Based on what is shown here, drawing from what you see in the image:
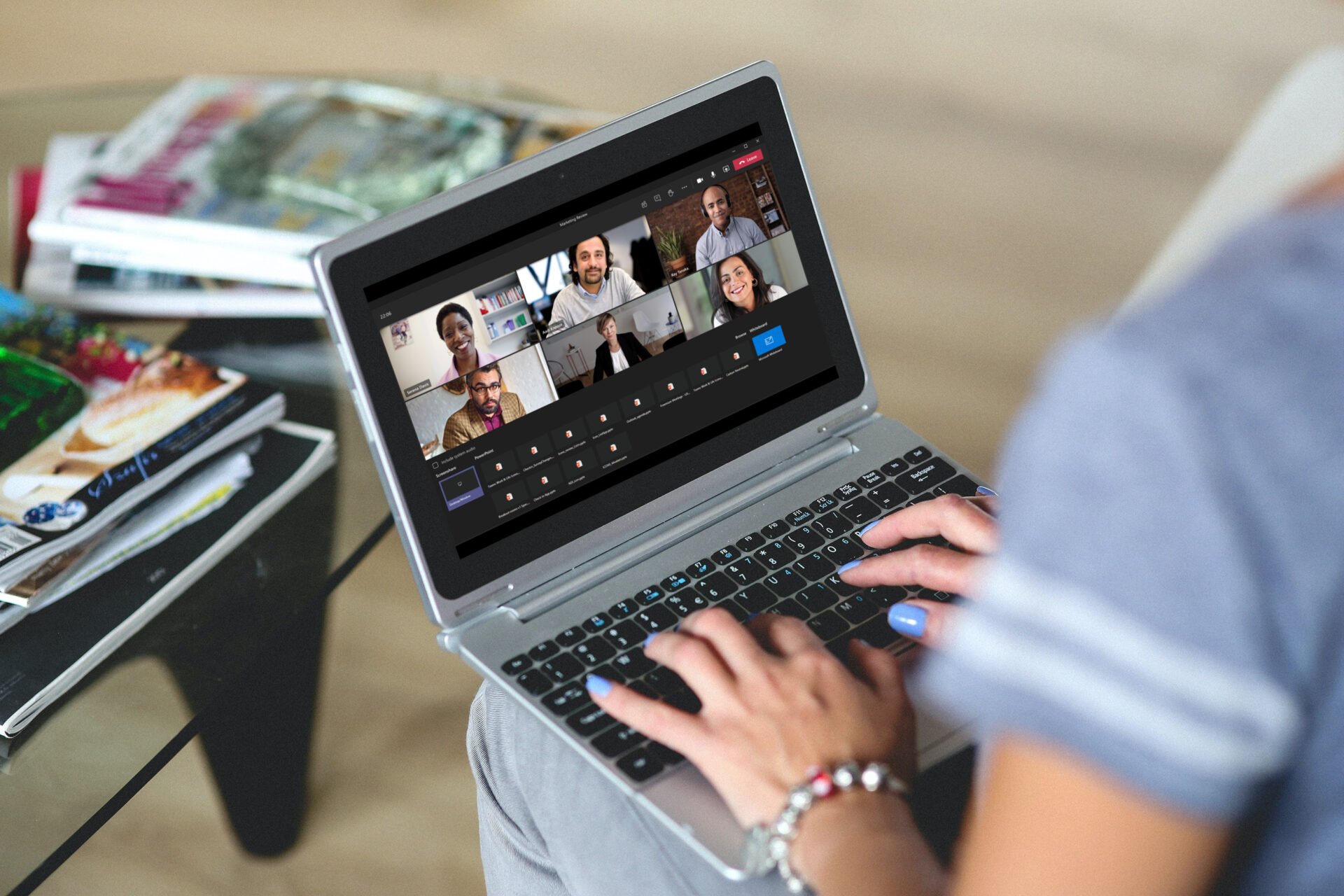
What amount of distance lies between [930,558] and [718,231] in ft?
0.92

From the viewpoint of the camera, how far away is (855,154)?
8.45 ft

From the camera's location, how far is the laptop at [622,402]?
838 millimetres

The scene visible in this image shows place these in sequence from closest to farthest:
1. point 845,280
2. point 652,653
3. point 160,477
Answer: point 652,653
point 160,477
point 845,280

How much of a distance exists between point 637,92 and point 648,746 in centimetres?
220

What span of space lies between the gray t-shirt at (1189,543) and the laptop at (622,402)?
1.21ft

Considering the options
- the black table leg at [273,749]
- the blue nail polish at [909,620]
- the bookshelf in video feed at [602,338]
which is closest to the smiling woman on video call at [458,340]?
the bookshelf in video feed at [602,338]

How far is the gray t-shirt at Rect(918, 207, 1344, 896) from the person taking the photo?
15.3 inches

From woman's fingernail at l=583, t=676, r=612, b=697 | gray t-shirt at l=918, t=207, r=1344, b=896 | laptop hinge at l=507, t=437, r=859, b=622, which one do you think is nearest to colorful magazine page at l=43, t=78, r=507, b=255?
laptop hinge at l=507, t=437, r=859, b=622

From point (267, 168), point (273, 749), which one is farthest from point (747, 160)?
point (273, 749)

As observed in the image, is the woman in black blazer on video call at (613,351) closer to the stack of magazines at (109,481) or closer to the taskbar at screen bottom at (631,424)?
the taskbar at screen bottom at (631,424)

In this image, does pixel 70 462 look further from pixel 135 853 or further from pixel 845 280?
pixel 845 280

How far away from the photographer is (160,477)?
998 mm

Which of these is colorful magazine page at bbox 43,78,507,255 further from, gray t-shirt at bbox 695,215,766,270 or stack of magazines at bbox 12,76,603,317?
gray t-shirt at bbox 695,215,766,270

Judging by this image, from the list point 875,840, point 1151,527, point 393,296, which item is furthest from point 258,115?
point 1151,527
